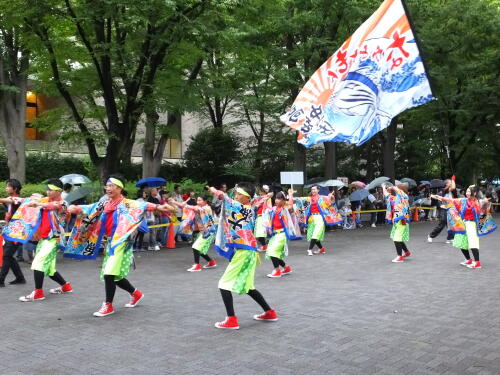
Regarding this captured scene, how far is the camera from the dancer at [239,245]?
652 cm

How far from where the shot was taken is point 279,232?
1046 cm

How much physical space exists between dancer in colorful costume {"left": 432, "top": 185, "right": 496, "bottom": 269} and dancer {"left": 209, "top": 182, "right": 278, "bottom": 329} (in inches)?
224

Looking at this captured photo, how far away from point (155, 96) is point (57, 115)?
435 cm

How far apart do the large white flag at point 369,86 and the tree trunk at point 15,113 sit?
30.1ft

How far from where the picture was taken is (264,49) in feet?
65.0

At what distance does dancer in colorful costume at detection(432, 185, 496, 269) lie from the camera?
36.0 feet

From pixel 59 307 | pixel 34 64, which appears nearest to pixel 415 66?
pixel 59 307

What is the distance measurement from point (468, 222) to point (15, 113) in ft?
43.9

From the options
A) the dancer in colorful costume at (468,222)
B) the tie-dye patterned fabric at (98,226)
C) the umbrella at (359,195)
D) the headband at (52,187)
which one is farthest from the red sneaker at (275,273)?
the umbrella at (359,195)

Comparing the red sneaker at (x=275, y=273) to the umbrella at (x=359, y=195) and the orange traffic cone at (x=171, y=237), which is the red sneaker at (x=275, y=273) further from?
the umbrella at (x=359, y=195)

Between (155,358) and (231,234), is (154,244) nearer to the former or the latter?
(231,234)

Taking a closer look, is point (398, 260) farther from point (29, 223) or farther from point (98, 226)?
point (29, 223)

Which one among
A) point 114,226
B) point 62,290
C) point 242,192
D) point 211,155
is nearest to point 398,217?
point 242,192

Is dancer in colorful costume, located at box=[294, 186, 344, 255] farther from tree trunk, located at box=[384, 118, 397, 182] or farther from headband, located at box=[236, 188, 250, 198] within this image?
tree trunk, located at box=[384, 118, 397, 182]
